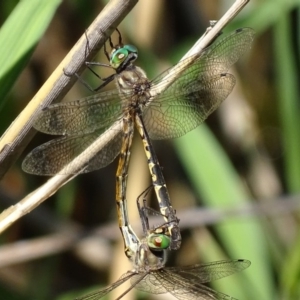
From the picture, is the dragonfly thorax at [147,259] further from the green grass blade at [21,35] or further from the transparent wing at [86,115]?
the green grass blade at [21,35]

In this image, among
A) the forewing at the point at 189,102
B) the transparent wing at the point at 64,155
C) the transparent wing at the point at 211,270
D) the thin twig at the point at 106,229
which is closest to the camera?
the transparent wing at the point at 64,155

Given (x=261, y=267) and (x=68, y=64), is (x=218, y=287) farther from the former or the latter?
(x=68, y=64)

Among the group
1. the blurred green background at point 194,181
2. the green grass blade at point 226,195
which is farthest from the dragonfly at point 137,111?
the green grass blade at point 226,195

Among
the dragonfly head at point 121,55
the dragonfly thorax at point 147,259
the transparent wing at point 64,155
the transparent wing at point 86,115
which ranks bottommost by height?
the dragonfly thorax at point 147,259

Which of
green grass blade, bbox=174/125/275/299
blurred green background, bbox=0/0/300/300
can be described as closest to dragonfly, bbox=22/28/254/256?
blurred green background, bbox=0/0/300/300

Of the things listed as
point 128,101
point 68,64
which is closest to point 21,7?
point 68,64
